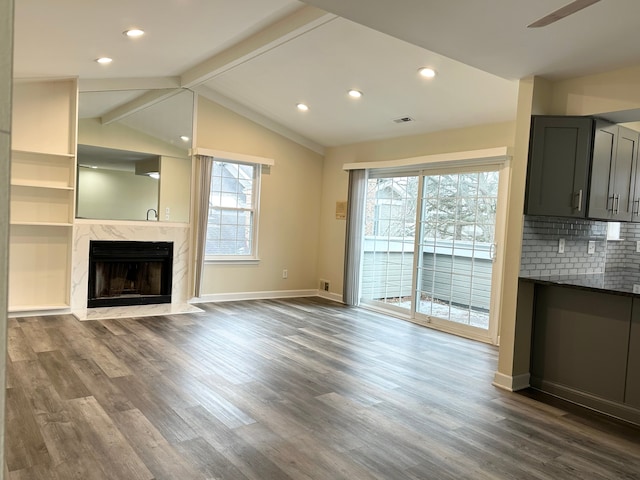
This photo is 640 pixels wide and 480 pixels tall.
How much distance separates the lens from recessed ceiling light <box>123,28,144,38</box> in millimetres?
3979

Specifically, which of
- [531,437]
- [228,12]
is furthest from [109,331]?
[531,437]

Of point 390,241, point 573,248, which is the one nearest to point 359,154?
point 390,241

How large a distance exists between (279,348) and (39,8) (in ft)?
10.8

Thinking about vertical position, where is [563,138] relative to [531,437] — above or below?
above

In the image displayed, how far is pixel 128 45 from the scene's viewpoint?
14.5ft

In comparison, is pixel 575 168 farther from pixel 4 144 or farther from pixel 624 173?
pixel 4 144

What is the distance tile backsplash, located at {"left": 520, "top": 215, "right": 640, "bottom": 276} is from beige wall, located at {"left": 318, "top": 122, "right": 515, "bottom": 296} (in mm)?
1341

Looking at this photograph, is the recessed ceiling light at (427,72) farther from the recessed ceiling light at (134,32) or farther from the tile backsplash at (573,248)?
the recessed ceiling light at (134,32)

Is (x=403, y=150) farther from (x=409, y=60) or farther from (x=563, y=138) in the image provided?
(x=563, y=138)

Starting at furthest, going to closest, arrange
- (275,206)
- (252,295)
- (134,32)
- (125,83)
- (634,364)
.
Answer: (275,206) → (252,295) → (125,83) → (134,32) → (634,364)

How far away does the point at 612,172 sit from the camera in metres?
3.69

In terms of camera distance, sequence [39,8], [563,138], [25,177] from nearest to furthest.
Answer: [39,8], [563,138], [25,177]

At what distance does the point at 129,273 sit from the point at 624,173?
568 cm

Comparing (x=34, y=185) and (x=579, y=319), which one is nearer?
(x=579, y=319)
